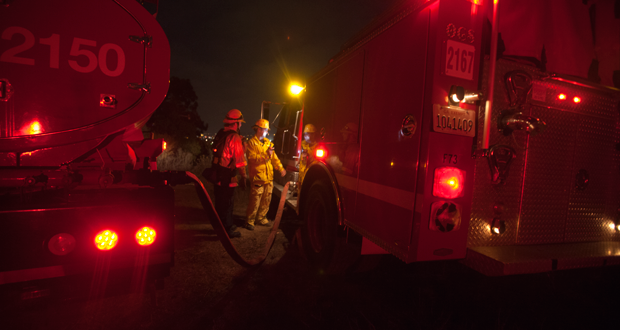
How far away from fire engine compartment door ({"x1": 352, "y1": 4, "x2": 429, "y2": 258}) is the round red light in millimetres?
2016

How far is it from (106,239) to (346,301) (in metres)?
2.18

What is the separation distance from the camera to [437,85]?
75.7 inches

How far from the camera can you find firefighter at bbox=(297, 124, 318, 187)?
4.02 m

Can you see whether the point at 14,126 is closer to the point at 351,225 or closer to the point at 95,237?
the point at 95,237

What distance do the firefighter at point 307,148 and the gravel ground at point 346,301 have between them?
1249mm

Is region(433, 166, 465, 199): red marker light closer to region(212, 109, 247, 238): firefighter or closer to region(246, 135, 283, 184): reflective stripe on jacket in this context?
region(212, 109, 247, 238): firefighter

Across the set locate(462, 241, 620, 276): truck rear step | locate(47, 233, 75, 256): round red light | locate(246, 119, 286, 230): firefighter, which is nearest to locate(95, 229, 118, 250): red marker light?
locate(47, 233, 75, 256): round red light

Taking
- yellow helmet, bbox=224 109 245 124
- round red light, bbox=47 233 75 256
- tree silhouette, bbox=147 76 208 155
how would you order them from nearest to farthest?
round red light, bbox=47 233 75 256
yellow helmet, bbox=224 109 245 124
tree silhouette, bbox=147 76 208 155

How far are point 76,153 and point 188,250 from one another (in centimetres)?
247

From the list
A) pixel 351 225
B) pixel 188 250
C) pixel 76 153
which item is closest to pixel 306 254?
pixel 351 225

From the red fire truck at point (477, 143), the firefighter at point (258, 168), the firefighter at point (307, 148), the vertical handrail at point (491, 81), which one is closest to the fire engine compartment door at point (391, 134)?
the red fire truck at point (477, 143)

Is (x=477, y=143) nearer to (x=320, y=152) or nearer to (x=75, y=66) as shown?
(x=320, y=152)

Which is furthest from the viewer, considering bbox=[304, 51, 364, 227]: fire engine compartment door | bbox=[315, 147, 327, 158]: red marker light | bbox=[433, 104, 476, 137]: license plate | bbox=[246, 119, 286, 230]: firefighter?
bbox=[246, 119, 286, 230]: firefighter

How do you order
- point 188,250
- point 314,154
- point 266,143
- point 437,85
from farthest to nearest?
point 266,143 < point 188,250 < point 314,154 < point 437,85
